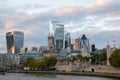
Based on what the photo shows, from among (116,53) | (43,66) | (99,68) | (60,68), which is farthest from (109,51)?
(43,66)

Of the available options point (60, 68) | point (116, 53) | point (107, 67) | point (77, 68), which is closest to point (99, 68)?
point (107, 67)

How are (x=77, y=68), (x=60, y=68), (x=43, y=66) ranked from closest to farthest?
(x=77, y=68), (x=60, y=68), (x=43, y=66)

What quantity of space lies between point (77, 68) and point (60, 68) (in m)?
19.1

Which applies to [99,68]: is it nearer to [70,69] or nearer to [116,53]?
[116,53]

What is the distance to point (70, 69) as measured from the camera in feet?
533

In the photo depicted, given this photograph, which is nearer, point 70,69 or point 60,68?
point 70,69

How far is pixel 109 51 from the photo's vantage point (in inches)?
5551

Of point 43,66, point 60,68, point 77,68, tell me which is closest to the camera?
point 77,68

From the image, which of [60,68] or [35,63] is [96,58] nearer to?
[60,68]

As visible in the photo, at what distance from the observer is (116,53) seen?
4665 inches

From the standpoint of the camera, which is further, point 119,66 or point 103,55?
point 103,55

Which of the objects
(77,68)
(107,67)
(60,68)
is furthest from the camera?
(60,68)

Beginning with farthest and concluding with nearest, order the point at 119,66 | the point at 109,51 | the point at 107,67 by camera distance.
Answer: the point at 109,51, the point at 107,67, the point at 119,66

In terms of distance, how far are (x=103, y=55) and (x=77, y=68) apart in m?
15.3
